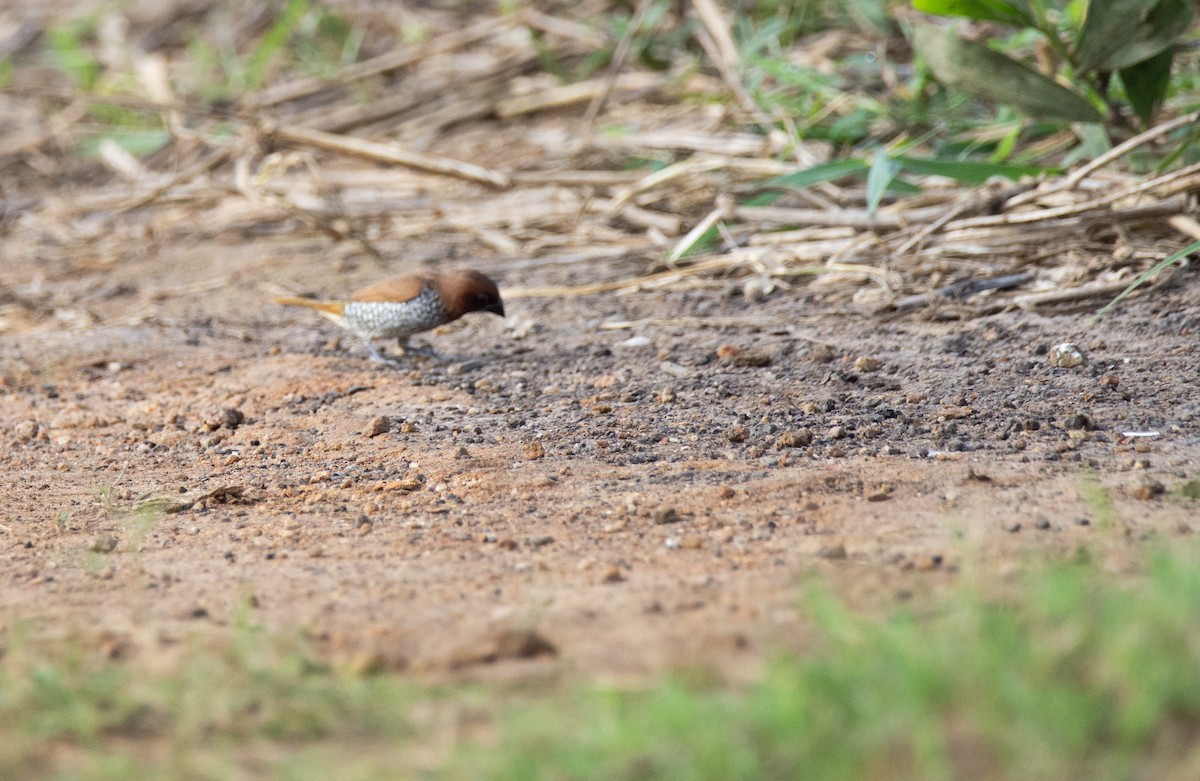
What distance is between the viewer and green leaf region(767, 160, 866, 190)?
16.9ft

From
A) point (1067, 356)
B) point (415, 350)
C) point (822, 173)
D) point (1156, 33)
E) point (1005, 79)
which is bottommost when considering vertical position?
point (415, 350)

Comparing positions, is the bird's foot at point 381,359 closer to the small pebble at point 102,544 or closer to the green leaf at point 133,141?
the small pebble at point 102,544

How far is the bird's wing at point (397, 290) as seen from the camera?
4.88m

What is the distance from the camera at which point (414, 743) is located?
196cm

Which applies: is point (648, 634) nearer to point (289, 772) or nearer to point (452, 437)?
point (289, 772)

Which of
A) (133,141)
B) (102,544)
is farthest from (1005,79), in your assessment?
(133,141)

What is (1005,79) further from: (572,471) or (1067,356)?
(572,471)

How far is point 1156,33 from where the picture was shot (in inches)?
185

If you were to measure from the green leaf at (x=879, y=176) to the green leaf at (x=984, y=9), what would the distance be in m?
0.60

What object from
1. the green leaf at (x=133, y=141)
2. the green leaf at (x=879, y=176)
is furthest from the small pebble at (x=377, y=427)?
the green leaf at (x=133, y=141)

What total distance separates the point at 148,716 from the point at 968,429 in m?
2.38

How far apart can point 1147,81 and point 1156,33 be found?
0.72 feet

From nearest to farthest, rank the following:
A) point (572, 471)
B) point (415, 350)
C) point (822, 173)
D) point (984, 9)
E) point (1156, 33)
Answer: point (572, 471) < point (1156, 33) < point (984, 9) < point (415, 350) < point (822, 173)

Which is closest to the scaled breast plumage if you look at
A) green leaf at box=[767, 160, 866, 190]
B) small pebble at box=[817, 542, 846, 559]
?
green leaf at box=[767, 160, 866, 190]
